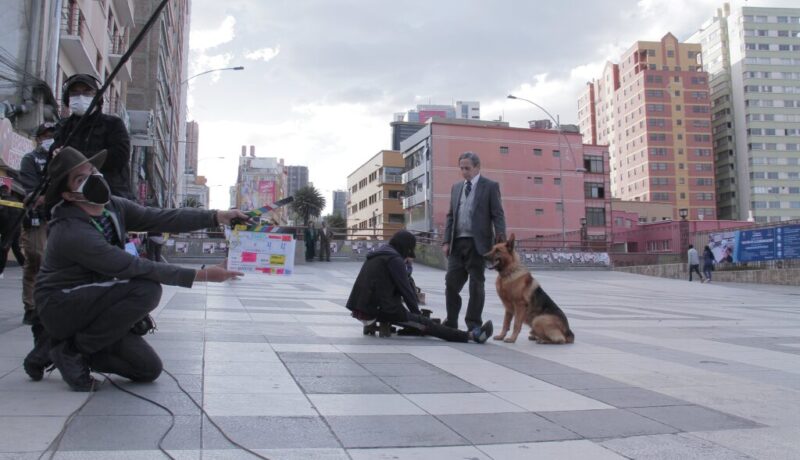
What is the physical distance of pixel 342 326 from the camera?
6844mm

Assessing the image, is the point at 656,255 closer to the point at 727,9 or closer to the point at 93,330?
the point at 93,330

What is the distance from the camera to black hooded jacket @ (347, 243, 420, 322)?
5.97 meters

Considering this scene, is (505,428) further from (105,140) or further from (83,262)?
(105,140)

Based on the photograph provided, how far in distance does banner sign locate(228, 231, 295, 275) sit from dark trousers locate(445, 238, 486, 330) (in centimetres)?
239

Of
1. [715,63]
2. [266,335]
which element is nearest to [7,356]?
[266,335]

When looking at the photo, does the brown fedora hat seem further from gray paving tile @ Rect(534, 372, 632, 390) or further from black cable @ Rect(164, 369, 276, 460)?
gray paving tile @ Rect(534, 372, 632, 390)

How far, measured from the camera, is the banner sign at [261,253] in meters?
3.84

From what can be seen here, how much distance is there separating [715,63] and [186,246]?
411ft

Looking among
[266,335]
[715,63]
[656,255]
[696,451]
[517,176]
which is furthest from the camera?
[715,63]

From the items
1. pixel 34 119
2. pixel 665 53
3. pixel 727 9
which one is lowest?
pixel 34 119

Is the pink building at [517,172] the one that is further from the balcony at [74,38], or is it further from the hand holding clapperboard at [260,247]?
the hand holding clapperboard at [260,247]

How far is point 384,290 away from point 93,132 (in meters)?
2.99

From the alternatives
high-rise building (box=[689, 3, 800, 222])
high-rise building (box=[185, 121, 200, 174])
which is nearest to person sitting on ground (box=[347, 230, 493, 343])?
high-rise building (box=[689, 3, 800, 222])

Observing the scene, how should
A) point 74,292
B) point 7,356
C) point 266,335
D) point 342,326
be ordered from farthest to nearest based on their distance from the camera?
point 342,326 → point 266,335 → point 7,356 → point 74,292
